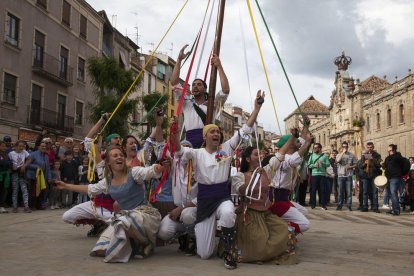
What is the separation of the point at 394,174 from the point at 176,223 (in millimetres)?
7947

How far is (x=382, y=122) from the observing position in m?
46.4

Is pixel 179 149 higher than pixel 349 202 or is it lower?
higher

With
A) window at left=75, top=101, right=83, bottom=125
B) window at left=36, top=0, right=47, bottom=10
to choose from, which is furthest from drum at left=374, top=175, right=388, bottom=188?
window at left=75, top=101, right=83, bottom=125

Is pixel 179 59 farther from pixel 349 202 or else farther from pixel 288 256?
pixel 349 202

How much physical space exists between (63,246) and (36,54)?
65.7 ft

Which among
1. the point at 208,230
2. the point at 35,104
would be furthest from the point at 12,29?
the point at 208,230

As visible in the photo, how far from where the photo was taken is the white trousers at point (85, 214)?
562 cm

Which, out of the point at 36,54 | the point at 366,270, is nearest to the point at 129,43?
the point at 36,54

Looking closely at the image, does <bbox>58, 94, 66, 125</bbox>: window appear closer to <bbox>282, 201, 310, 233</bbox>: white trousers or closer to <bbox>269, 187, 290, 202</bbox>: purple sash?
<bbox>269, 187, 290, 202</bbox>: purple sash

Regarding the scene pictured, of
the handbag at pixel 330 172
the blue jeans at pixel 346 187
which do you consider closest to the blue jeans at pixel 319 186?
the handbag at pixel 330 172

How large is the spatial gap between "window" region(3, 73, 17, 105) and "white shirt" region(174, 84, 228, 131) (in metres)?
17.2

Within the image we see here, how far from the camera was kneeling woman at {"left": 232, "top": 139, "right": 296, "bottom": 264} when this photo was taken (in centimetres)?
450

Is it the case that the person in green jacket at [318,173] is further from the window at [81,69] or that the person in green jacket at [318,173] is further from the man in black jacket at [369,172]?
the window at [81,69]

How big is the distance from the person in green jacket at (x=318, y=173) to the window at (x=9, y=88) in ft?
48.0
